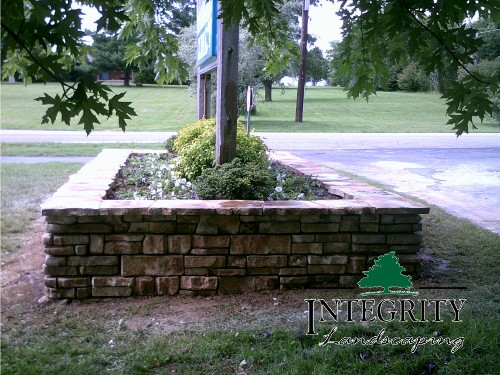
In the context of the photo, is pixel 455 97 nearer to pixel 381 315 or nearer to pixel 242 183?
pixel 381 315

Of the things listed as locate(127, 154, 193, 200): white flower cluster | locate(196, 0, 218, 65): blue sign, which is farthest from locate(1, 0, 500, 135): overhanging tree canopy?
locate(127, 154, 193, 200): white flower cluster

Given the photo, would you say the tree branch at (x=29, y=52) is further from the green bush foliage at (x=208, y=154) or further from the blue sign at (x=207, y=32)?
the green bush foliage at (x=208, y=154)

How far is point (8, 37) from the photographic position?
1.96 meters

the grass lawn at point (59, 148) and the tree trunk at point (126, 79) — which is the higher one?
the tree trunk at point (126, 79)

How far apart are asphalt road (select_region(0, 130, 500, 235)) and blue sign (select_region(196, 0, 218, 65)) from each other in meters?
1.17

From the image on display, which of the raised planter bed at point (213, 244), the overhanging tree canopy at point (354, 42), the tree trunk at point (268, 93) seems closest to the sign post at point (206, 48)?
the overhanging tree canopy at point (354, 42)

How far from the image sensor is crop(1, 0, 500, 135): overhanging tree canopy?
2.00 m

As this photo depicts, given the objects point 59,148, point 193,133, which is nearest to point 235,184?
point 193,133

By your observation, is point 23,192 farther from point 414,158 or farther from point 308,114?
point 308,114

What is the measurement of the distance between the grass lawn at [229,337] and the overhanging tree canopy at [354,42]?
3.78 feet

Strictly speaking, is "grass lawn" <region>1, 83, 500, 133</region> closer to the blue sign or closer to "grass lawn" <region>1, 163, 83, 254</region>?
"grass lawn" <region>1, 163, 83, 254</region>

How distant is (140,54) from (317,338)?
3392 millimetres

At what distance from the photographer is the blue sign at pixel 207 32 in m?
5.31

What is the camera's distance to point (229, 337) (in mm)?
2916
